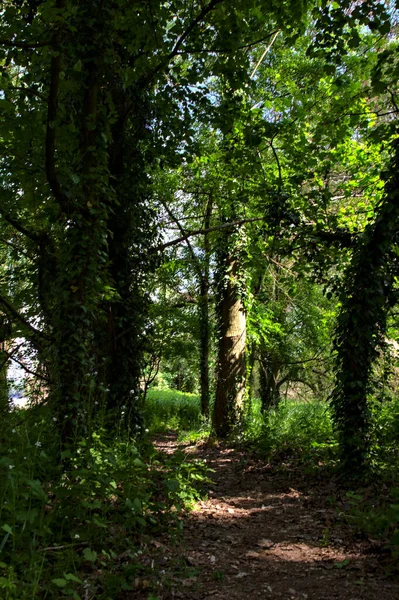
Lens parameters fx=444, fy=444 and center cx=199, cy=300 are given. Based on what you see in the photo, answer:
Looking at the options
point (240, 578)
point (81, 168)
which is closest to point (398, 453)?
point (240, 578)

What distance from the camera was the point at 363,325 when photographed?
19.2ft

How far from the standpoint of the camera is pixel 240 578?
3389mm

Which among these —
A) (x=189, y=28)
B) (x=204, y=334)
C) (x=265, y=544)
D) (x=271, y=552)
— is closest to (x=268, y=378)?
(x=204, y=334)

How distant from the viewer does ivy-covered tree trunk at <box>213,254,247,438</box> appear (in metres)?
10.4

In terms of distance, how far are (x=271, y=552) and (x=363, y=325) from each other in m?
3.08

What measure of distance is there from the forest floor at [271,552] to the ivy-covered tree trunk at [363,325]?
68 cm

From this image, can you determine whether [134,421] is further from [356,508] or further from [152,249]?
[356,508]

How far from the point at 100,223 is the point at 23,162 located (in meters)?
2.08

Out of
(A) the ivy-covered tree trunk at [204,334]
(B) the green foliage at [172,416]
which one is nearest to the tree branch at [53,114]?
(B) the green foliage at [172,416]

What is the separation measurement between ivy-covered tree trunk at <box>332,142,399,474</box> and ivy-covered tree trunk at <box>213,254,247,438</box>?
4.54 meters

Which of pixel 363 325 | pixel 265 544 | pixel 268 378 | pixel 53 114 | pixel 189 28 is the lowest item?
pixel 265 544

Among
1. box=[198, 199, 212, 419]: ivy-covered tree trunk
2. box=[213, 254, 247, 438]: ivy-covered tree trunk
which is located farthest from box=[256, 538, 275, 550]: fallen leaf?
box=[198, 199, 212, 419]: ivy-covered tree trunk

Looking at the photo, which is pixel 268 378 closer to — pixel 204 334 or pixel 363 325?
pixel 204 334

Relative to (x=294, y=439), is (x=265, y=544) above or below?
below
